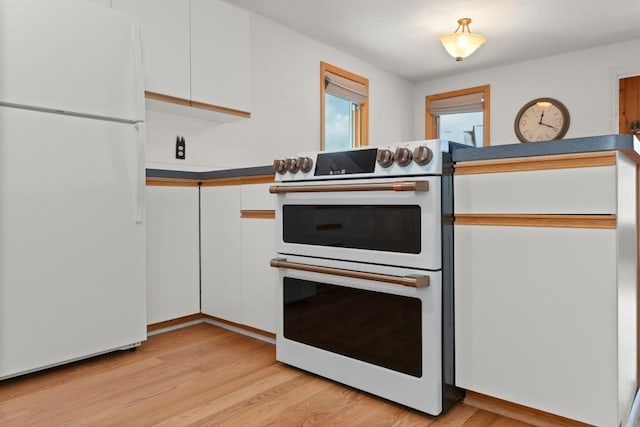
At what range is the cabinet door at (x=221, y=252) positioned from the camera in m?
2.48

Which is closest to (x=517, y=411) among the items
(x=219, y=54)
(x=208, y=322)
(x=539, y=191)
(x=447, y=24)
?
(x=539, y=191)

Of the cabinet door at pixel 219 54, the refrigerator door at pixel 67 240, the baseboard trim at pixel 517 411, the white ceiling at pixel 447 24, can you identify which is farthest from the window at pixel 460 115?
the refrigerator door at pixel 67 240

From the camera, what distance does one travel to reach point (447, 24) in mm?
3531

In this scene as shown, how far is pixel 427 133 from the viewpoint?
17.5 ft

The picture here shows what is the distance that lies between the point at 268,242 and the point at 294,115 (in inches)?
68.4

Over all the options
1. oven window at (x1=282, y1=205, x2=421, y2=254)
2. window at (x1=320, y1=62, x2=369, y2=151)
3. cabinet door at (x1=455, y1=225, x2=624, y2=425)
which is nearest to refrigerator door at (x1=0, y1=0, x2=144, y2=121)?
oven window at (x1=282, y1=205, x2=421, y2=254)

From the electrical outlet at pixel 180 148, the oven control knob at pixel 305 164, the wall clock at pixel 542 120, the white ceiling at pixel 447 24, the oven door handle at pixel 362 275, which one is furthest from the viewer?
the wall clock at pixel 542 120

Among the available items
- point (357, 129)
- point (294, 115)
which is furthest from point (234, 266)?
point (357, 129)

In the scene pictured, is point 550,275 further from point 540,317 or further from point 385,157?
point 385,157

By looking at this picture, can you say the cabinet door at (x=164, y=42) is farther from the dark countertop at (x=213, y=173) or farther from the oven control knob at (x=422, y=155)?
the oven control knob at (x=422, y=155)

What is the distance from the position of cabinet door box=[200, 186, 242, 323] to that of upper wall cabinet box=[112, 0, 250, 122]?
0.55 m

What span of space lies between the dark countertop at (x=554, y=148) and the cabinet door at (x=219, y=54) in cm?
168

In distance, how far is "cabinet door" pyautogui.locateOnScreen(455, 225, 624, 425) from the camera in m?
1.29

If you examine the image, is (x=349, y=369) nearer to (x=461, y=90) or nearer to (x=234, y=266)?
(x=234, y=266)
